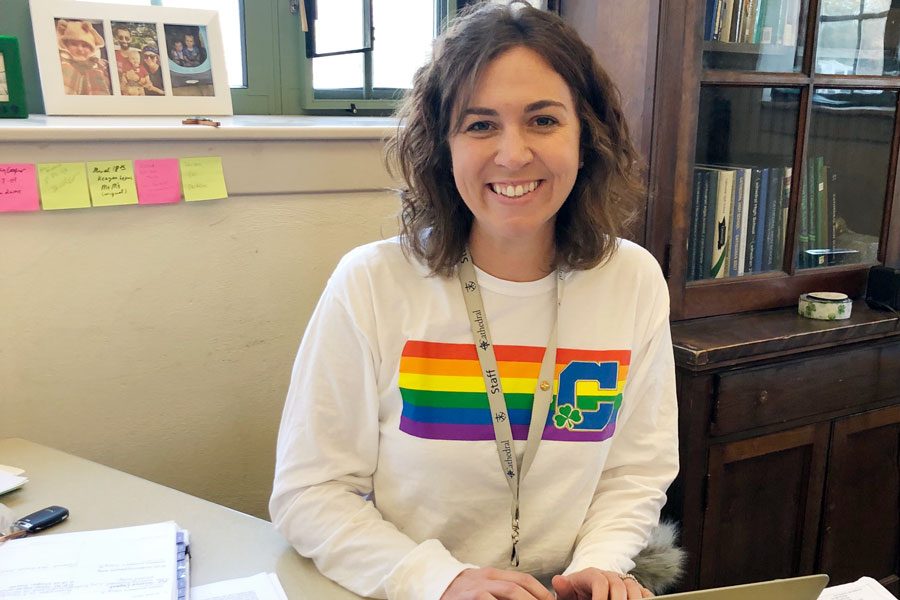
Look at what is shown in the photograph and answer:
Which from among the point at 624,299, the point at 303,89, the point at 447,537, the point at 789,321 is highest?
the point at 303,89

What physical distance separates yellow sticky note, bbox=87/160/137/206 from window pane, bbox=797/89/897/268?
1380 millimetres

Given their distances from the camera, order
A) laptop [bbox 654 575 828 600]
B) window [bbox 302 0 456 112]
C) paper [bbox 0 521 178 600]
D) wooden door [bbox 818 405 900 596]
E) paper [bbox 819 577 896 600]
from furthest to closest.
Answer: window [bbox 302 0 456 112], wooden door [bbox 818 405 900 596], paper [bbox 819 577 896 600], paper [bbox 0 521 178 600], laptop [bbox 654 575 828 600]

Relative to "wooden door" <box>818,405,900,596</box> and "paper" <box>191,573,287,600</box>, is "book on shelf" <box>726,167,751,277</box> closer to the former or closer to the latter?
"wooden door" <box>818,405,900,596</box>

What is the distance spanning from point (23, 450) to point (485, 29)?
103cm

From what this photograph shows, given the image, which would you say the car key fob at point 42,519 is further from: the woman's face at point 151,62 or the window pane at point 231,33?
the window pane at point 231,33

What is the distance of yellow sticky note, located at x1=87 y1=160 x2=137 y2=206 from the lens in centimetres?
147

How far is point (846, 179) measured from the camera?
1.91 metres

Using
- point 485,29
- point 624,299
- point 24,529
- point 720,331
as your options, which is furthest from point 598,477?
point 24,529

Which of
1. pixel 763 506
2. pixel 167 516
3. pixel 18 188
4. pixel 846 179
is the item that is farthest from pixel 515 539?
pixel 846 179

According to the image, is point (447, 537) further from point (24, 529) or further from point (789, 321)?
point (789, 321)

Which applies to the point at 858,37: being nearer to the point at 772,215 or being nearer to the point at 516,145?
the point at 772,215

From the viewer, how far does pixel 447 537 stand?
1.24 meters

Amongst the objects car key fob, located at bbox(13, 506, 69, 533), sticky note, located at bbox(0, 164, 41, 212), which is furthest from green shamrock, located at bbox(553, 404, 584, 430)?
sticky note, located at bbox(0, 164, 41, 212)

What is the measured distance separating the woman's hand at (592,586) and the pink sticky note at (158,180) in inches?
38.1
